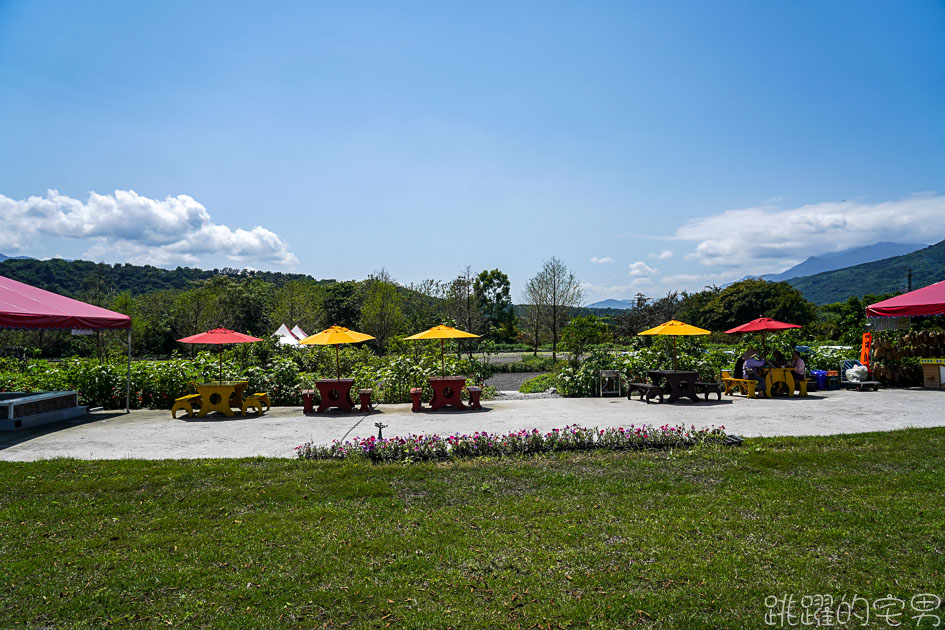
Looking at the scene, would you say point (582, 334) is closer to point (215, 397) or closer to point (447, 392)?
point (447, 392)

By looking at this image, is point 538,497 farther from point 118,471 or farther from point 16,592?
point 118,471

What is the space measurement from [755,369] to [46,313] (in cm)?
1515


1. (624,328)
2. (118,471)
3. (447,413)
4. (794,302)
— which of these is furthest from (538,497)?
(794,302)

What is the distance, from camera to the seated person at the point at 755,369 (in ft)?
42.9

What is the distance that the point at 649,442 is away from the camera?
760cm

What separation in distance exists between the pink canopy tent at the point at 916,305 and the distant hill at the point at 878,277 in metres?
122

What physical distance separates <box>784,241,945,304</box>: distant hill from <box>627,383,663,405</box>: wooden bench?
128m

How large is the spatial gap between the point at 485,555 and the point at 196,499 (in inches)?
122

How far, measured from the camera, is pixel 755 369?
13.2 m

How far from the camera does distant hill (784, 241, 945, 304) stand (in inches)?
4874

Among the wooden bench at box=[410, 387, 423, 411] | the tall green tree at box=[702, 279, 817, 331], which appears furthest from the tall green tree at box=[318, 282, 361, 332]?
the wooden bench at box=[410, 387, 423, 411]

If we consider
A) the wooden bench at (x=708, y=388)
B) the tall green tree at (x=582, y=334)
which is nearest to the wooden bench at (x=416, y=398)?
the tall green tree at (x=582, y=334)

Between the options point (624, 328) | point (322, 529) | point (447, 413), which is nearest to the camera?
point (322, 529)

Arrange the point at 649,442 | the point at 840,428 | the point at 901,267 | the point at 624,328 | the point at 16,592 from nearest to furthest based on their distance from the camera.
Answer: the point at 16,592
the point at 649,442
the point at 840,428
the point at 624,328
the point at 901,267
